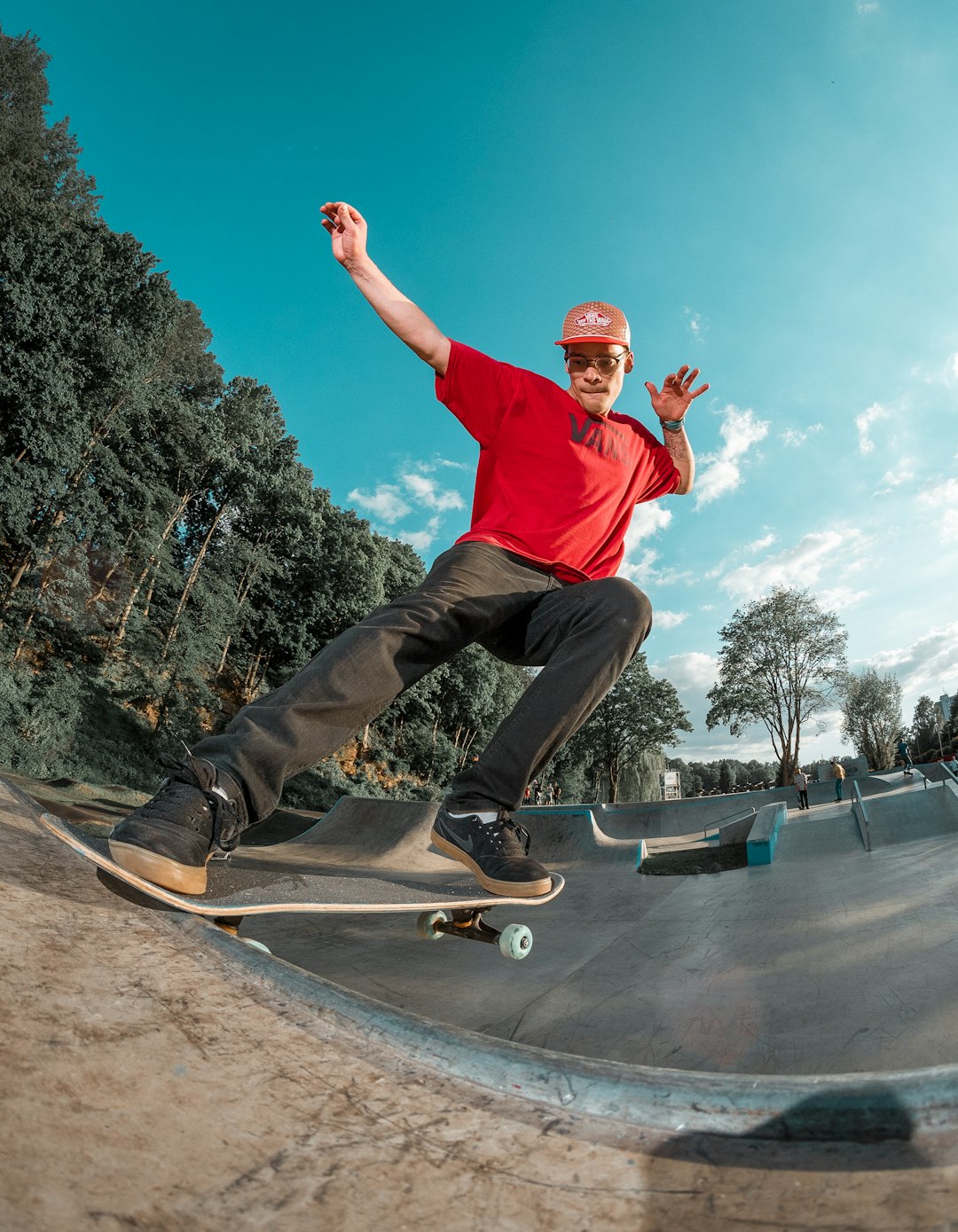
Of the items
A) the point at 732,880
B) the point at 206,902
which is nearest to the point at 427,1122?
the point at 206,902

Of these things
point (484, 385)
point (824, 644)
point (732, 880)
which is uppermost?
point (824, 644)

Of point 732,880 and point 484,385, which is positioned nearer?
point 484,385

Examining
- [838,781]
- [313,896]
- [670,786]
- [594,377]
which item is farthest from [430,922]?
[670,786]

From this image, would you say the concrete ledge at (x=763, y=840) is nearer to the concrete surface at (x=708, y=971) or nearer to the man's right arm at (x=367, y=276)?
the concrete surface at (x=708, y=971)

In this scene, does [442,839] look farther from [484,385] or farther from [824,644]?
[824,644]

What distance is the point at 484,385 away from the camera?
2.59 meters

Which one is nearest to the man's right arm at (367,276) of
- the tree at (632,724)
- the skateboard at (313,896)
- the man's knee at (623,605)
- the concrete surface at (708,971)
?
the man's knee at (623,605)

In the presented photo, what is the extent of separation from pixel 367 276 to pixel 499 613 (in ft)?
4.33

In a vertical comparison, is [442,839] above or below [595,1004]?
above

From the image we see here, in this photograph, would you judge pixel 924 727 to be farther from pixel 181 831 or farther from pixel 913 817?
pixel 181 831

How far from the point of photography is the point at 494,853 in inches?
83.0

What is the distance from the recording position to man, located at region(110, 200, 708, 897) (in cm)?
165

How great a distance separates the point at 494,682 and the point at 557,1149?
1563 inches

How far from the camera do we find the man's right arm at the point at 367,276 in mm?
2279
